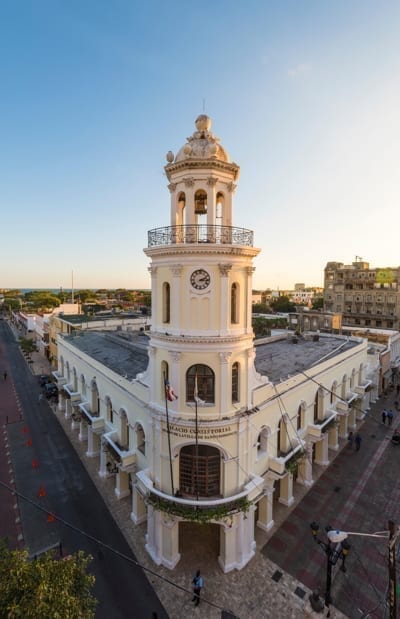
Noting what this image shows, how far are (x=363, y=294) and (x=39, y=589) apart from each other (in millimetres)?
85951

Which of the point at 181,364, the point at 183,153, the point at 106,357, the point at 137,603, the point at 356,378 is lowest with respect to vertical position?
the point at 137,603

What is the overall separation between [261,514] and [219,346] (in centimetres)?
1323

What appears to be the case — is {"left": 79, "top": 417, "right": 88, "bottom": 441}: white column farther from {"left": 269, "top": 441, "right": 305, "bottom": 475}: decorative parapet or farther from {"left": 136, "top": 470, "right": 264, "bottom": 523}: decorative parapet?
{"left": 269, "top": 441, "right": 305, "bottom": 475}: decorative parapet

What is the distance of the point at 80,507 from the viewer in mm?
22641

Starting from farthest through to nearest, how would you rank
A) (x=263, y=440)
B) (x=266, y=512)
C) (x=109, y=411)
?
1. (x=109, y=411)
2. (x=266, y=512)
3. (x=263, y=440)

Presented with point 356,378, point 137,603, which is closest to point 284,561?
point 137,603

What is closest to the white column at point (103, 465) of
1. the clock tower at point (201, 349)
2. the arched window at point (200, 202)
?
the clock tower at point (201, 349)

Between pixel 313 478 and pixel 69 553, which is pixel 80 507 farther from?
pixel 313 478

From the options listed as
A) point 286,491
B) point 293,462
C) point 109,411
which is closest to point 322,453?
point 286,491

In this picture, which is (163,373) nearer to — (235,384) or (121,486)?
(235,384)

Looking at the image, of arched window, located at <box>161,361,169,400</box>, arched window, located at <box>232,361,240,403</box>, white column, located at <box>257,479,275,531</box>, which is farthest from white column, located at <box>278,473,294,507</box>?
arched window, located at <box>161,361,169,400</box>

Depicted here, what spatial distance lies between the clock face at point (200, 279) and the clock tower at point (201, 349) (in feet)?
0.17

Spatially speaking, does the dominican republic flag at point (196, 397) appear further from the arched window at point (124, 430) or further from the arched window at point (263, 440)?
the arched window at point (124, 430)

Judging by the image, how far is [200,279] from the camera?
51.8 feet
